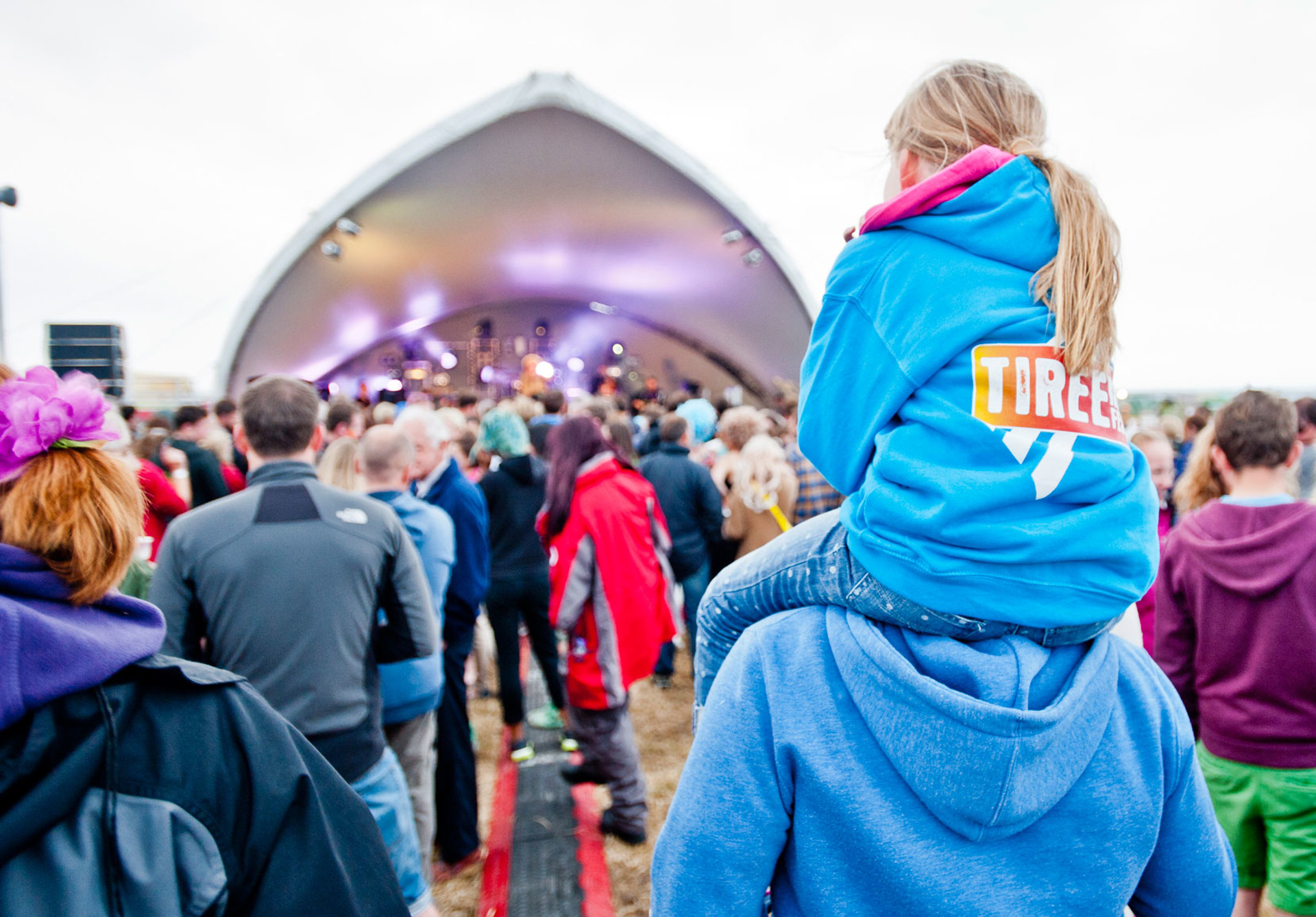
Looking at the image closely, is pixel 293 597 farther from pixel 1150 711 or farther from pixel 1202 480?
pixel 1202 480

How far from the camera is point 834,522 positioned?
0.85 metres

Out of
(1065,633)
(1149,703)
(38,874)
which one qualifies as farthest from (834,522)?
(38,874)

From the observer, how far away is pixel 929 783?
2.33ft

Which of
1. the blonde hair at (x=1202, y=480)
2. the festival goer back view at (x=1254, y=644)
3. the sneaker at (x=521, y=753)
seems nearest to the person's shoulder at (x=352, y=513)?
the sneaker at (x=521, y=753)

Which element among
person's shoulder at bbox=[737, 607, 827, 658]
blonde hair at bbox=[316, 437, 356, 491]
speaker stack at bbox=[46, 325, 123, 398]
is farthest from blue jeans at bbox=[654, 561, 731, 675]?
speaker stack at bbox=[46, 325, 123, 398]

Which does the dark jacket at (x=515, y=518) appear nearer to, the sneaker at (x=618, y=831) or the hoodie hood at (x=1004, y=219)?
the sneaker at (x=618, y=831)

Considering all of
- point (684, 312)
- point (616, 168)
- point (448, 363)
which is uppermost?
point (616, 168)

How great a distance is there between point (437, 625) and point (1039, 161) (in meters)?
2.29

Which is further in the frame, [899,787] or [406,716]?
[406,716]

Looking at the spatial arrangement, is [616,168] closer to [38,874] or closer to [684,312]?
[684,312]

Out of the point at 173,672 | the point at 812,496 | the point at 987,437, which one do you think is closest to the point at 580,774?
the point at 812,496

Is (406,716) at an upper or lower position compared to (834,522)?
lower

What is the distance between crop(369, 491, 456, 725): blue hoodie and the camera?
7.99 ft

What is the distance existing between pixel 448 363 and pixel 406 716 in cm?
2280
